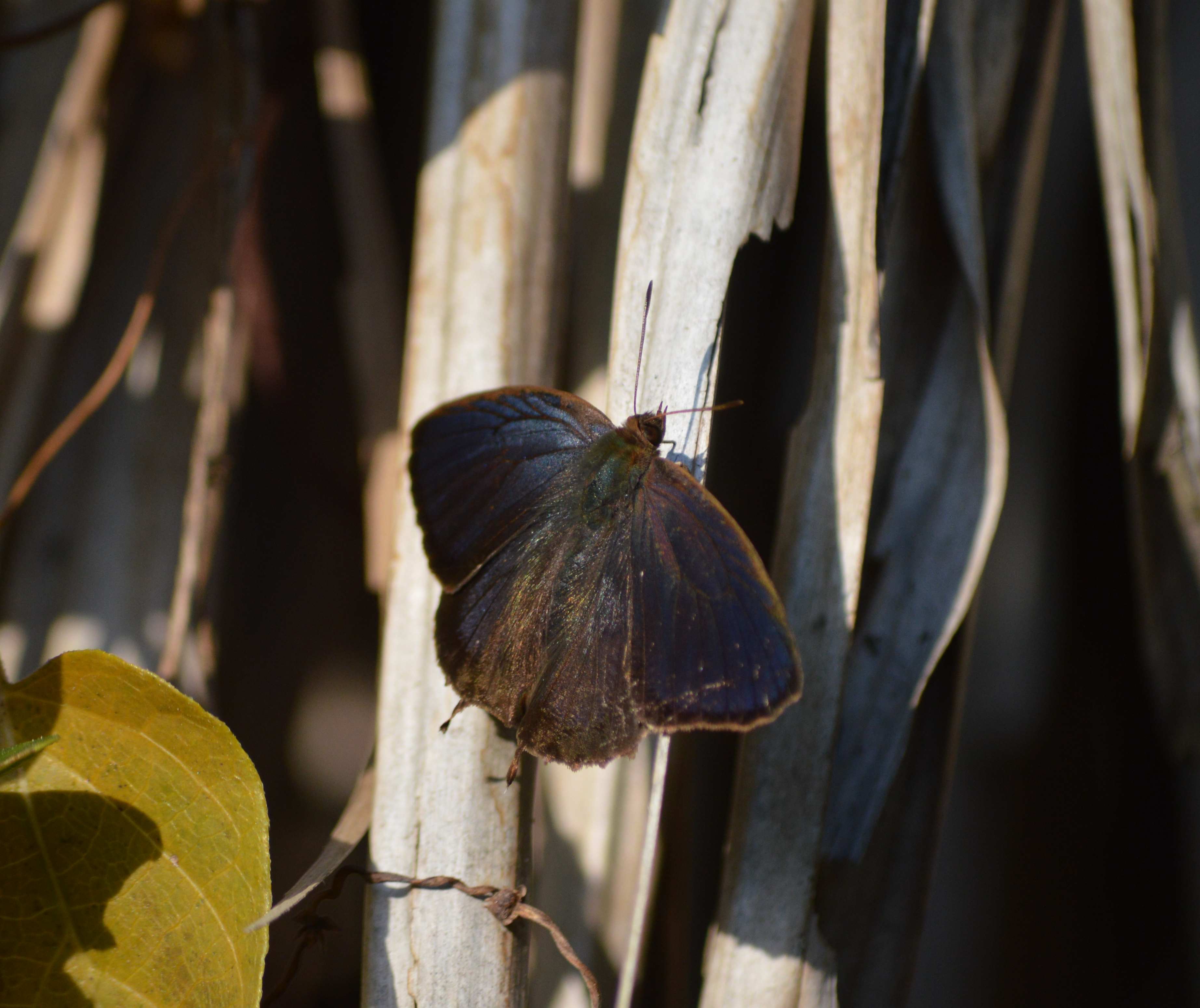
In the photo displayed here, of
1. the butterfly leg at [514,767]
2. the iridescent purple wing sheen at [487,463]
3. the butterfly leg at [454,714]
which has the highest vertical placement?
the iridescent purple wing sheen at [487,463]

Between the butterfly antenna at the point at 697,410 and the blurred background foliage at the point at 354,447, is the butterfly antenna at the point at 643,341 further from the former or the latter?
the blurred background foliage at the point at 354,447

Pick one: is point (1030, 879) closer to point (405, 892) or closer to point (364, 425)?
point (405, 892)

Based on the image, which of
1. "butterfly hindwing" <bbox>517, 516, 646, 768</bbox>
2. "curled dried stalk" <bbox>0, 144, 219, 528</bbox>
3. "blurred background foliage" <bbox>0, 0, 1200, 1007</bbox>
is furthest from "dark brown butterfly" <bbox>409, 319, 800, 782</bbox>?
"curled dried stalk" <bbox>0, 144, 219, 528</bbox>

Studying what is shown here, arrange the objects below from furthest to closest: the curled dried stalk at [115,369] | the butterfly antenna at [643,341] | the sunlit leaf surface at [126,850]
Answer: the curled dried stalk at [115,369]
the butterfly antenna at [643,341]
the sunlit leaf surface at [126,850]

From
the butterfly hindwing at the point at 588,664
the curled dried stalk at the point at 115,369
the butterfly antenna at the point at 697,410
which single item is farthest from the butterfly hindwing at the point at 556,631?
the curled dried stalk at the point at 115,369

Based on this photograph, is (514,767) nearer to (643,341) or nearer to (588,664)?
(588,664)
